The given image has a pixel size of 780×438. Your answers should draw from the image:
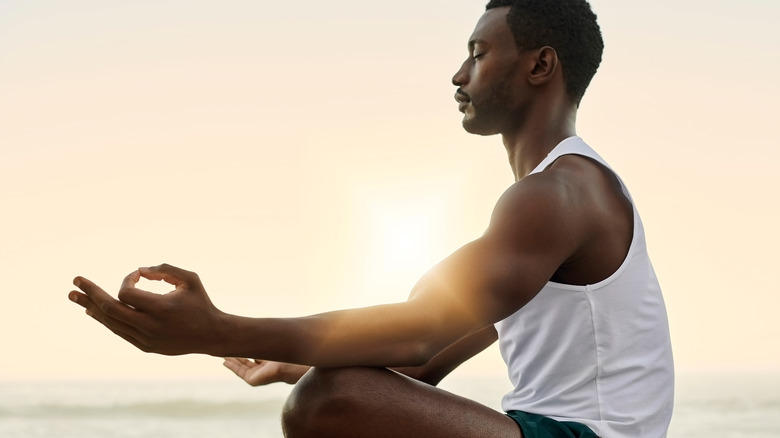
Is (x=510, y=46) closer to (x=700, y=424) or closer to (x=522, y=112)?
(x=522, y=112)

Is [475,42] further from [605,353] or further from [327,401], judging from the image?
[327,401]

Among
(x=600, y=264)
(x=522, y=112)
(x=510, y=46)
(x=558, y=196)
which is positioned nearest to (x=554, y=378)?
(x=600, y=264)

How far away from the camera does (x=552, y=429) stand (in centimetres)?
241

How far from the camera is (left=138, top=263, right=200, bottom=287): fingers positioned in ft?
6.17

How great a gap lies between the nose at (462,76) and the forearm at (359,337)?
108 centimetres

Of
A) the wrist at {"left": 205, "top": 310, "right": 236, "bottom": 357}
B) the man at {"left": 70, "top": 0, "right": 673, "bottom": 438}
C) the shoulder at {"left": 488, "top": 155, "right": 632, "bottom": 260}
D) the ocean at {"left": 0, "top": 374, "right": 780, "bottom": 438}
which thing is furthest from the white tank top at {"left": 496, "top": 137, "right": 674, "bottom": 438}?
the ocean at {"left": 0, "top": 374, "right": 780, "bottom": 438}

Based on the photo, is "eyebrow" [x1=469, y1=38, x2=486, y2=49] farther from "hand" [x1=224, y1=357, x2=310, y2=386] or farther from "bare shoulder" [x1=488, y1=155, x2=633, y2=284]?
"hand" [x1=224, y1=357, x2=310, y2=386]

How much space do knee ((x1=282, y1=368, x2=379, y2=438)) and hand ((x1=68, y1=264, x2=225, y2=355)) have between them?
37 cm

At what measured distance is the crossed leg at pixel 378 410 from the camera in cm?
226

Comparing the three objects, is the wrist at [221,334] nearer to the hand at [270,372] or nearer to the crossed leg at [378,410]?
the crossed leg at [378,410]

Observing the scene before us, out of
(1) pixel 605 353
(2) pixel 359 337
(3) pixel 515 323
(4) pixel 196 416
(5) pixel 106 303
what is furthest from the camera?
(4) pixel 196 416

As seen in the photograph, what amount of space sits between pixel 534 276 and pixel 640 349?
0.46 meters

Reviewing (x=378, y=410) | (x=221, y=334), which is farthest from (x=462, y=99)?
(x=221, y=334)

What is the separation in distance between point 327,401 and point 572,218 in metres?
0.77
